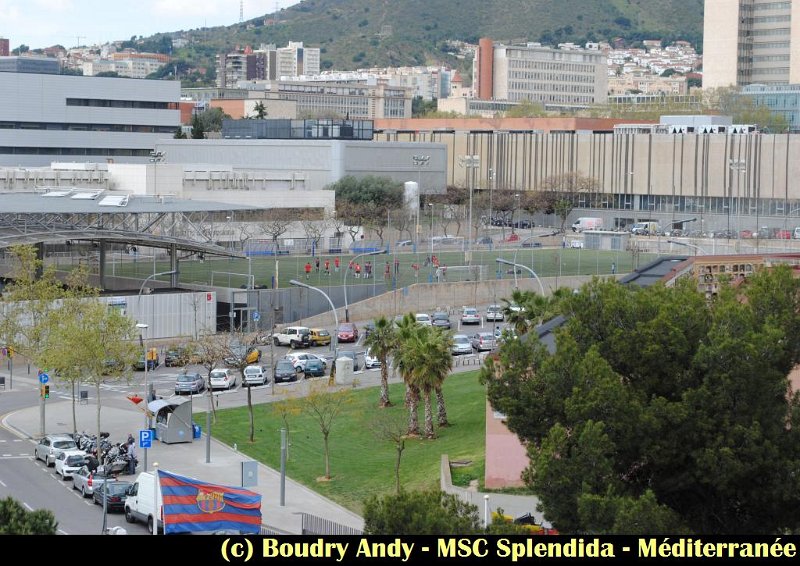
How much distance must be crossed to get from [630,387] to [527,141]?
11333 centimetres

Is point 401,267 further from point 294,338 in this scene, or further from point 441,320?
point 294,338

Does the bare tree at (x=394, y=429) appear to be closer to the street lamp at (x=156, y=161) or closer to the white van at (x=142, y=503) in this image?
the white van at (x=142, y=503)

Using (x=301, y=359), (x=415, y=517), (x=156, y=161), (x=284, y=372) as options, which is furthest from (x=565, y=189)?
(x=415, y=517)

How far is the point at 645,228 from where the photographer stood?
12444cm

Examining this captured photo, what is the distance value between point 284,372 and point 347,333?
1126cm

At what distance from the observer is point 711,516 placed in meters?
29.0

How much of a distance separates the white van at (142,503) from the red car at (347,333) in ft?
112

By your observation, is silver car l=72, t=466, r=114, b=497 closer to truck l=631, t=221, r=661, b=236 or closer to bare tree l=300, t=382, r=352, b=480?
bare tree l=300, t=382, r=352, b=480

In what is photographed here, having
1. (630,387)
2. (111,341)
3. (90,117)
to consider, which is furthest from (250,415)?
(90,117)

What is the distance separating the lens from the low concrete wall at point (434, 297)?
76812mm

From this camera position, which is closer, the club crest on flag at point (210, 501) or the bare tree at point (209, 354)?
the club crest on flag at point (210, 501)

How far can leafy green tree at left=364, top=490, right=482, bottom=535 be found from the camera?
23609mm

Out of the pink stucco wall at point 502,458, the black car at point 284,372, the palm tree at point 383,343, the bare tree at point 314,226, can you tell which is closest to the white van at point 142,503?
the pink stucco wall at point 502,458
